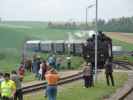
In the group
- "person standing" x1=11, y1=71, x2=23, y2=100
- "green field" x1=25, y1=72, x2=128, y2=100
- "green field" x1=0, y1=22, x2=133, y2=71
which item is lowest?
"green field" x1=0, y1=22, x2=133, y2=71

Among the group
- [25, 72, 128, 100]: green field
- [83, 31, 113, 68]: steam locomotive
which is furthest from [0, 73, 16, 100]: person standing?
[83, 31, 113, 68]: steam locomotive

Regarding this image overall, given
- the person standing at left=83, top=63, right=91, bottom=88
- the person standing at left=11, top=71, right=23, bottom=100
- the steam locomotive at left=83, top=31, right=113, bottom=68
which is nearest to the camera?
the person standing at left=11, top=71, right=23, bottom=100

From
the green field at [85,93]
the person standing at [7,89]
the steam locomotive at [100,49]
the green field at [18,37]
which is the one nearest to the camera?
the person standing at [7,89]

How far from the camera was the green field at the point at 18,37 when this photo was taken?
7125cm

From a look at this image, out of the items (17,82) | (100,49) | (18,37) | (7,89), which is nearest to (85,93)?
(17,82)

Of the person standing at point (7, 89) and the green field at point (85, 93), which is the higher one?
the person standing at point (7, 89)

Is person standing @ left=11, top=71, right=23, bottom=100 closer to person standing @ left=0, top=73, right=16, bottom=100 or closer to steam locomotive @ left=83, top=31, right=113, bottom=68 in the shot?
person standing @ left=0, top=73, right=16, bottom=100

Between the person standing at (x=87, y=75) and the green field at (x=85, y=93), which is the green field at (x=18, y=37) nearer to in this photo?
the person standing at (x=87, y=75)

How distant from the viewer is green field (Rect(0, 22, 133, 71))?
234 feet

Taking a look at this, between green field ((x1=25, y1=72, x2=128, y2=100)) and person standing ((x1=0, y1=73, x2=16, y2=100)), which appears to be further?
green field ((x1=25, y1=72, x2=128, y2=100))

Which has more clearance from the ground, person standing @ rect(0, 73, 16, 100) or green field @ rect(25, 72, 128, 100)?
person standing @ rect(0, 73, 16, 100)

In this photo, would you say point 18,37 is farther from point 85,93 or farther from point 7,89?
point 7,89

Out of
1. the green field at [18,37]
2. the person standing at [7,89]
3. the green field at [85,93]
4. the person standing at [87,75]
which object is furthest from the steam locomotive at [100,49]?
the person standing at [7,89]

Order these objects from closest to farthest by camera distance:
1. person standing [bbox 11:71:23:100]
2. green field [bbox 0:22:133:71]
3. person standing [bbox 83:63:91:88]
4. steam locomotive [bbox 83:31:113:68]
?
person standing [bbox 11:71:23:100] → person standing [bbox 83:63:91:88] → steam locomotive [bbox 83:31:113:68] → green field [bbox 0:22:133:71]
